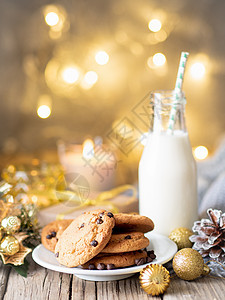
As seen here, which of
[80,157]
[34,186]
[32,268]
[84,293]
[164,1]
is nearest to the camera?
[84,293]

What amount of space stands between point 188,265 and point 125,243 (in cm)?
13

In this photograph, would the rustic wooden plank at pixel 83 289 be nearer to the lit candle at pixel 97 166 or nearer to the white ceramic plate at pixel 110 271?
the white ceramic plate at pixel 110 271

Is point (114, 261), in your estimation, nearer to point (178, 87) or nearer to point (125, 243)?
point (125, 243)

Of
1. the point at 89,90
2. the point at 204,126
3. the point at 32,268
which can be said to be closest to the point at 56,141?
the point at 89,90

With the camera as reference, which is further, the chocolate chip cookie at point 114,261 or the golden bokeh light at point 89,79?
the golden bokeh light at point 89,79

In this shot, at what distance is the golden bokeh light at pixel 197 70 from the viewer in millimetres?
2520

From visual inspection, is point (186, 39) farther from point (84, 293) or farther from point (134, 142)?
point (84, 293)

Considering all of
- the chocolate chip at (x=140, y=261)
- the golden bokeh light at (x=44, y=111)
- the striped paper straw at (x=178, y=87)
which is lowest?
the chocolate chip at (x=140, y=261)

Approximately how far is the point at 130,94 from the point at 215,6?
80cm

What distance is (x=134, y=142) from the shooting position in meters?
2.59

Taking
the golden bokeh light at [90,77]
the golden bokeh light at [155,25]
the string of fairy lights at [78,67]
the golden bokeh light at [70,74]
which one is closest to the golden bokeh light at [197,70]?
the string of fairy lights at [78,67]

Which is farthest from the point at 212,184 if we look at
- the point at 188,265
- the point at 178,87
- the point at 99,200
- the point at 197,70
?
the point at 197,70

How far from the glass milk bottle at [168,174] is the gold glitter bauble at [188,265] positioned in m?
0.22

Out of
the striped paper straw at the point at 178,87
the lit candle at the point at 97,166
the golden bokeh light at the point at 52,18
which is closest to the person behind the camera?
the striped paper straw at the point at 178,87
